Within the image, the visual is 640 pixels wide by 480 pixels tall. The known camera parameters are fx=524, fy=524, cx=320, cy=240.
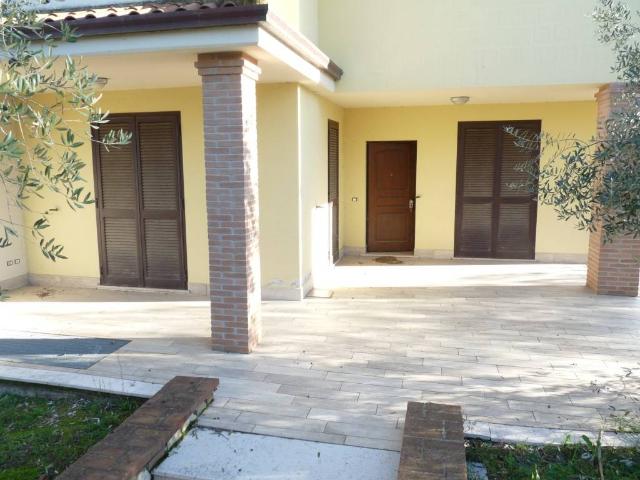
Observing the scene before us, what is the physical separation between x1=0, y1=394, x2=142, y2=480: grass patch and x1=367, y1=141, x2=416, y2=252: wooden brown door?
7048mm

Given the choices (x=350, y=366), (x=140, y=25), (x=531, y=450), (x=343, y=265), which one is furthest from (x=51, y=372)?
(x=343, y=265)

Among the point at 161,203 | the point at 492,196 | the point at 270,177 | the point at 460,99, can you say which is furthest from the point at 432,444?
the point at 492,196

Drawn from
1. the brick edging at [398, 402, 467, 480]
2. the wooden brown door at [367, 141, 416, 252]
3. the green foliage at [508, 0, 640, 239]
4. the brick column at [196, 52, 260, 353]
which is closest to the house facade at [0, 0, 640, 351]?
the brick column at [196, 52, 260, 353]

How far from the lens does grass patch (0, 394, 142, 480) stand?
364 cm

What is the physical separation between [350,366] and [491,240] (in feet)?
19.4

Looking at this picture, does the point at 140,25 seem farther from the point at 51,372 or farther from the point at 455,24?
the point at 455,24

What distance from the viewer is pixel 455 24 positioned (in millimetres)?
7676

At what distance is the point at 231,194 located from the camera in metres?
A: 5.22

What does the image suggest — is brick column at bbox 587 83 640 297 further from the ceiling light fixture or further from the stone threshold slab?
the stone threshold slab

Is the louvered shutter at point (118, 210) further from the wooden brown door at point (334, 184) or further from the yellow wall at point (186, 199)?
the wooden brown door at point (334, 184)

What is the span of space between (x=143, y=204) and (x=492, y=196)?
6.23 metres

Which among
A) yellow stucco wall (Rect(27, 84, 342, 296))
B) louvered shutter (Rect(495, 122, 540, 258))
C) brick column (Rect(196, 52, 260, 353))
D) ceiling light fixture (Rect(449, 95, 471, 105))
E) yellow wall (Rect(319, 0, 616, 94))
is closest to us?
brick column (Rect(196, 52, 260, 353))

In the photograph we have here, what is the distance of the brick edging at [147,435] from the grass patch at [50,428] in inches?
13.1

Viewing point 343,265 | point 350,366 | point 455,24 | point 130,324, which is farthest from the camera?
point 343,265
